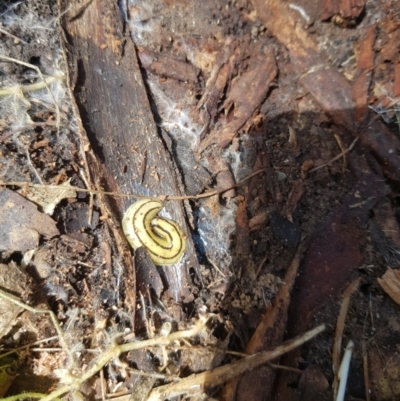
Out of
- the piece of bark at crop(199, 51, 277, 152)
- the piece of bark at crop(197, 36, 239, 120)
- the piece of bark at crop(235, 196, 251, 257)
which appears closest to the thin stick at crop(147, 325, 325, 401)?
the piece of bark at crop(235, 196, 251, 257)

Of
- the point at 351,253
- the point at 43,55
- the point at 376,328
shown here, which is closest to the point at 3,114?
the point at 43,55

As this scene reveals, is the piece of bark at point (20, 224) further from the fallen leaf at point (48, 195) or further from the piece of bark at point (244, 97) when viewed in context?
the piece of bark at point (244, 97)

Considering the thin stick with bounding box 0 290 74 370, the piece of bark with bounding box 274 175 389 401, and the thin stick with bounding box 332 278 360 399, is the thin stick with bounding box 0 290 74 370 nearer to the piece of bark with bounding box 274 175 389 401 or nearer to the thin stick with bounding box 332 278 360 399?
the piece of bark with bounding box 274 175 389 401

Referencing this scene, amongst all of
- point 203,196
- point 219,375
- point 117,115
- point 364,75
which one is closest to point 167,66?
point 117,115

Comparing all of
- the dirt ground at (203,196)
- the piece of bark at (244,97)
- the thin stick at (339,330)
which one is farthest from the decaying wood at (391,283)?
the piece of bark at (244,97)

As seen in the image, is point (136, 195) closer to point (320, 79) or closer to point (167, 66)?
point (167, 66)

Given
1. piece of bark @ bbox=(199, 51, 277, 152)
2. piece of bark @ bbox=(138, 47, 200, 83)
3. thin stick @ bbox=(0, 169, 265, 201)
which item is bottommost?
thin stick @ bbox=(0, 169, 265, 201)
